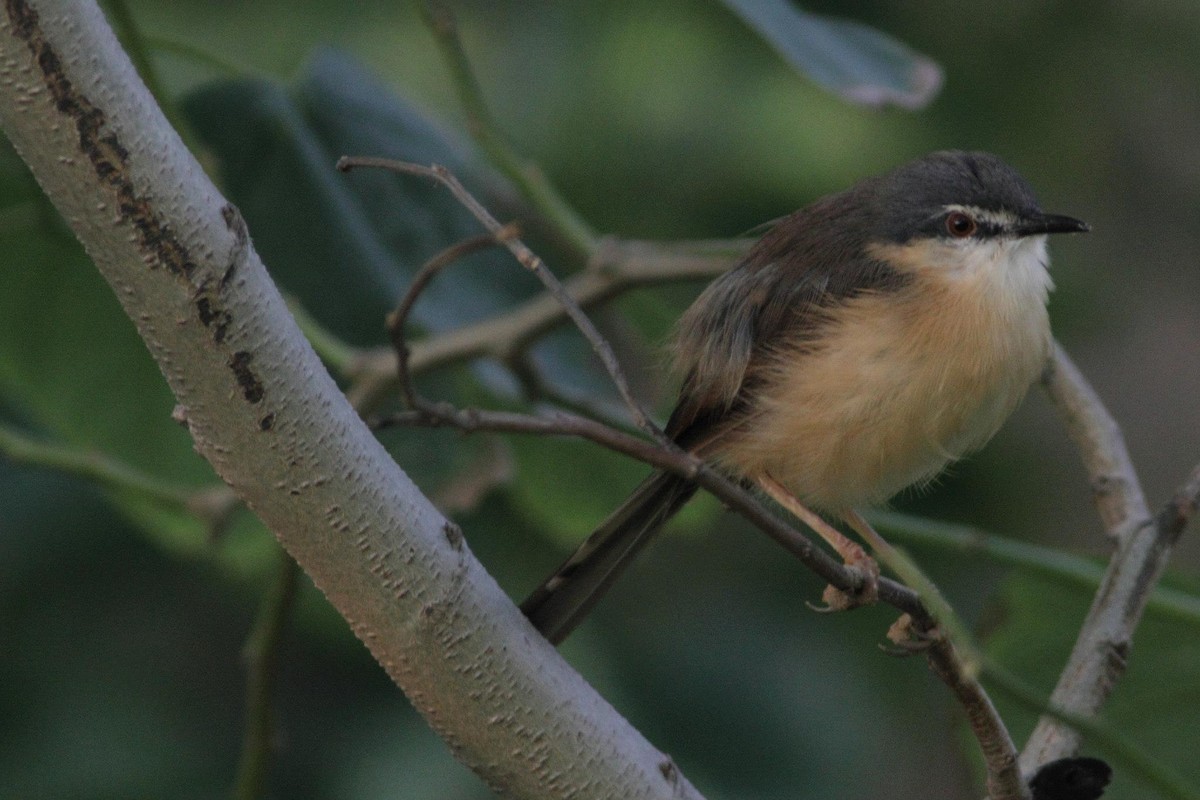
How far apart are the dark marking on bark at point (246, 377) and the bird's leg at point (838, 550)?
97 cm

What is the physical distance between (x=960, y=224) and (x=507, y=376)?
59.2 inches

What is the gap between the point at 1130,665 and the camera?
3.29m

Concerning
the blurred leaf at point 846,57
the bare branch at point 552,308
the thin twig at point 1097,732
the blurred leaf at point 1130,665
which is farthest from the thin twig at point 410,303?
the blurred leaf at point 1130,665

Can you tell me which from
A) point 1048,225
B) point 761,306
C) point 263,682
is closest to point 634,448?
point 761,306

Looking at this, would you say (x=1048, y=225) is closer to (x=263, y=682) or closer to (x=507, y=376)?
(x=507, y=376)

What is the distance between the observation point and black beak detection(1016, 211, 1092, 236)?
9.81 ft

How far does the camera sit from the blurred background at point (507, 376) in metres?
4.11

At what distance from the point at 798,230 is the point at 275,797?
2.66m

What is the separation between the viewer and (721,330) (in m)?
3.15

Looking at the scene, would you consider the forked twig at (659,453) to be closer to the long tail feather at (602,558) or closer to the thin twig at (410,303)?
the thin twig at (410,303)

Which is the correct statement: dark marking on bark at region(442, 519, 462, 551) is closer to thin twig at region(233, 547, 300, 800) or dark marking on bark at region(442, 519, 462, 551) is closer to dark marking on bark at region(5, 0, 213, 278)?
dark marking on bark at region(5, 0, 213, 278)

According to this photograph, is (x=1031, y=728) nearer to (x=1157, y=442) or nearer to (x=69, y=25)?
(x=69, y=25)

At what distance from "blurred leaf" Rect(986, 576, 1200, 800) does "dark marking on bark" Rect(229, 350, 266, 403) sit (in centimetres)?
200

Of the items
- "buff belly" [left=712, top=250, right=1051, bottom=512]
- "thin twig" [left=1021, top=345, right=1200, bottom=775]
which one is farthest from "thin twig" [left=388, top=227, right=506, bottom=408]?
"thin twig" [left=1021, top=345, right=1200, bottom=775]
